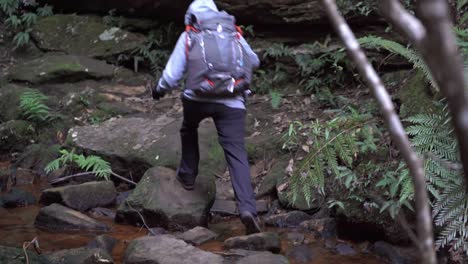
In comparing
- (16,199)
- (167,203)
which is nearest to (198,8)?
(167,203)

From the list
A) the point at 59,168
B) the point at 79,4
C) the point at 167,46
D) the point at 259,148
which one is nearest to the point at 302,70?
the point at 259,148

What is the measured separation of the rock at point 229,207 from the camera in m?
5.27

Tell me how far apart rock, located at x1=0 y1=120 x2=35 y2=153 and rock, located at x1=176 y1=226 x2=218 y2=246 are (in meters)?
3.56

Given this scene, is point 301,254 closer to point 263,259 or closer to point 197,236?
point 263,259

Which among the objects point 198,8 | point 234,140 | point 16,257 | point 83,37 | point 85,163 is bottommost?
point 85,163

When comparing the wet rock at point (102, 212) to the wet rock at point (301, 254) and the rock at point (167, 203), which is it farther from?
the wet rock at point (301, 254)

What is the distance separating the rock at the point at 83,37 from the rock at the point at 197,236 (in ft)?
16.2

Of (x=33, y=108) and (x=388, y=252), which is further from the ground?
(x=388, y=252)

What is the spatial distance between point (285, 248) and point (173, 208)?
1065 mm

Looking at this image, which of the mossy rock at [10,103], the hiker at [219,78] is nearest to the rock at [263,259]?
the hiker at [219,78]

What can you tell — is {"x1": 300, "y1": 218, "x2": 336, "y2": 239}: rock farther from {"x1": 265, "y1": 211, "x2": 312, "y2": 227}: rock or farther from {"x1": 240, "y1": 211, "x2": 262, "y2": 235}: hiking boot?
{"x1": 240, "y1": 211, "x2": 262, "y2": 235}: hiking boot

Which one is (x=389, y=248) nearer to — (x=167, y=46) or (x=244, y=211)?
(x=244, y=211)

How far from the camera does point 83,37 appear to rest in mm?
9211

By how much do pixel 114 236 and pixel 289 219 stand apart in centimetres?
150
